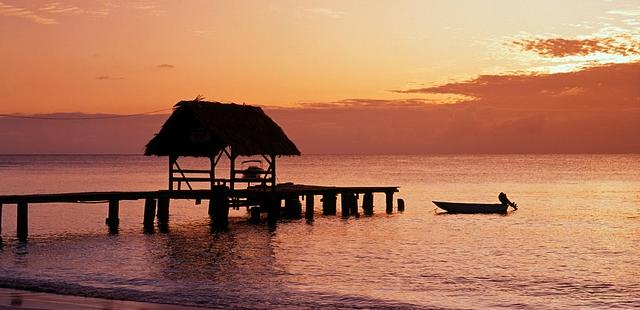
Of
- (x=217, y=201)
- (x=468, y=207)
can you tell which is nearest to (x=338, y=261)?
(x=217, y=201)

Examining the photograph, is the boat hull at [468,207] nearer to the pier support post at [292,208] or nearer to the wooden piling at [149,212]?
the pier support post at [292,208]

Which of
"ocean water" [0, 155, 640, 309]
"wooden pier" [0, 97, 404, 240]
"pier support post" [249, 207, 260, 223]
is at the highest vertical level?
"wooden pier" [0, 97, 404, 240]

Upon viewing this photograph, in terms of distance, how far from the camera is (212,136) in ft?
117

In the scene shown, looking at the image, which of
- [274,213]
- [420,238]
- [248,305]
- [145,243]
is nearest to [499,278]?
[248,305]

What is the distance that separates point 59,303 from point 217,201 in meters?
20.4

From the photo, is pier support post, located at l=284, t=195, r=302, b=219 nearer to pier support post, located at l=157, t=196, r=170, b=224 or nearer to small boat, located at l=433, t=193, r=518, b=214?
pier support post, located at l=157, t=196, r=170, b=224

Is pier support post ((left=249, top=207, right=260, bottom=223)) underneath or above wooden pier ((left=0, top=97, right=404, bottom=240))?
underneath

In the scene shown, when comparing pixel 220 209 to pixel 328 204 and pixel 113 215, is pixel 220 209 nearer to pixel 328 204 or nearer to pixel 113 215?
pixel 113 215

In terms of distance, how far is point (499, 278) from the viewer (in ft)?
77.9

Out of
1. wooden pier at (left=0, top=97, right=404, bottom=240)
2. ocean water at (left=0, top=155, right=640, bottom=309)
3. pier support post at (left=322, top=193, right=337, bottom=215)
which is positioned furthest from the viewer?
pier support post at (left=322, top=193, right=337, bottom=215)

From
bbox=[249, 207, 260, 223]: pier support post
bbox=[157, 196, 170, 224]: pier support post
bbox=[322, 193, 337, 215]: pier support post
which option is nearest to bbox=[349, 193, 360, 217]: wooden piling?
bbox=[322, 193, 337, 215]: pier support post

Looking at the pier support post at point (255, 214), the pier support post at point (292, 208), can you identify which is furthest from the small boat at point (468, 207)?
the pier support post at point (255, 214)

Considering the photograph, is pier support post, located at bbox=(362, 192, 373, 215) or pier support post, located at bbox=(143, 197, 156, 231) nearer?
pier support post, located at bbox=(143, 197, 156, 231)

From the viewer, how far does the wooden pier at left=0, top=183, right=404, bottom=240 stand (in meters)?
31.0
